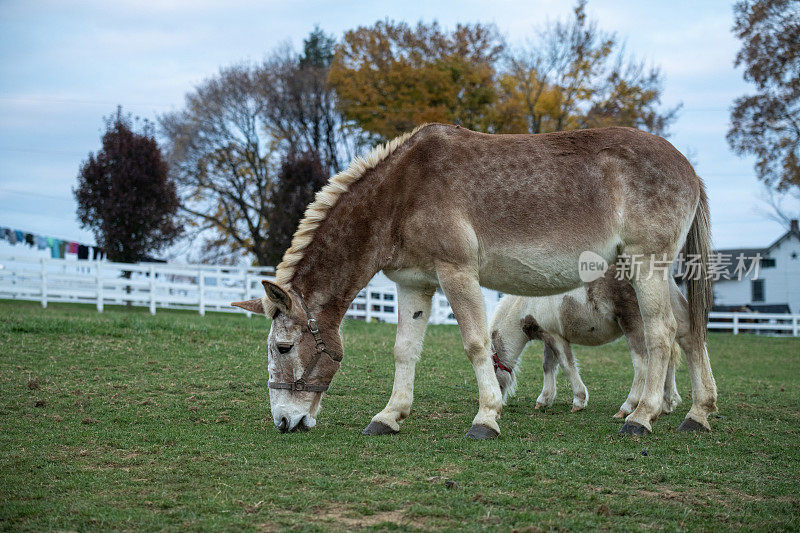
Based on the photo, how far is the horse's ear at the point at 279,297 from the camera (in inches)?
215

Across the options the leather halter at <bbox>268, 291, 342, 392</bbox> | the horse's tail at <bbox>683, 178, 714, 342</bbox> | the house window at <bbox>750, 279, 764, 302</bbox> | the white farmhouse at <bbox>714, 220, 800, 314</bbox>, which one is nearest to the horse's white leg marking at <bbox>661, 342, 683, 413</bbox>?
the horse's tail at <bbox>683, 178, 714, 342</bbox>

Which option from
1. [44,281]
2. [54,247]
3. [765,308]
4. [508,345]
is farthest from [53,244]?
[765,308]

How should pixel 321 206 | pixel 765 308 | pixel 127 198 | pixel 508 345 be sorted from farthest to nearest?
1. pixel 765 308
2. pixel 127 198
3. pixel 508 345
4. pixel 321 206

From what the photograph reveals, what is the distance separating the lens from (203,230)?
36031 mm

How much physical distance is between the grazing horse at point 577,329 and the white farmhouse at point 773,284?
39.2 meters

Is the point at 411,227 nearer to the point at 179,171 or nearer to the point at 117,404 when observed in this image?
the point at 117,404

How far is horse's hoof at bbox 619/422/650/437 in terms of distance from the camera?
5.91 m

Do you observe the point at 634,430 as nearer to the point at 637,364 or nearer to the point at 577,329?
the point at 637,364

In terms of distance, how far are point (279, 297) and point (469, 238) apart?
1703mm

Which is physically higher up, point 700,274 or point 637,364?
point 700,274

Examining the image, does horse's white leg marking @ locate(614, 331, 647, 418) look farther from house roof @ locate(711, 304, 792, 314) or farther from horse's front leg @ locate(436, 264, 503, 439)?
house roof @ locate(711, 304, 792, 314)

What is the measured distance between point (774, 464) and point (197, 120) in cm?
3498

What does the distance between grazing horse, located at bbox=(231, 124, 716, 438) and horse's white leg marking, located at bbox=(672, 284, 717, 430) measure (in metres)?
0.10

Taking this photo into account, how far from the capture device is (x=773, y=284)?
4494cm
